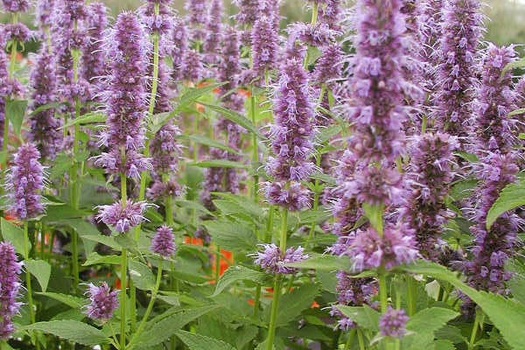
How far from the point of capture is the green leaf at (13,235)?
12.6 feet

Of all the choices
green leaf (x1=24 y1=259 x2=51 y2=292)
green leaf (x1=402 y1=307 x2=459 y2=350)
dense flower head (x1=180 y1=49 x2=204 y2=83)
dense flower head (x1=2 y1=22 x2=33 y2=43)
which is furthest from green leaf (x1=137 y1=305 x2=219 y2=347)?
dense flower head (x1=2 y1=22 x2=33 y2=43)

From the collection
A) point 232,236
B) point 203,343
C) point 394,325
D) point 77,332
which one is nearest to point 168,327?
point 203,343

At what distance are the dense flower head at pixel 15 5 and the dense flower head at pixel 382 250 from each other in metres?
3.56

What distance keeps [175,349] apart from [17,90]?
6.65 feet

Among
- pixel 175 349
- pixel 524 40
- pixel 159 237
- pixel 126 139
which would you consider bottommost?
pixel 175 349

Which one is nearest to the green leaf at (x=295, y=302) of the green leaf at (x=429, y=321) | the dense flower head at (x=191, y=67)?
the green leaf at (x=429, y=321)

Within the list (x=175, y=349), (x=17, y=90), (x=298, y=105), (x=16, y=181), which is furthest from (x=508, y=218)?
(x=17, y=90)

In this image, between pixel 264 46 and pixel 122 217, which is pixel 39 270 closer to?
pixel 122 217

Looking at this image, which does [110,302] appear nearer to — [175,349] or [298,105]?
[175,349]

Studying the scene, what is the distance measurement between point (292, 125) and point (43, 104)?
2.47 metres

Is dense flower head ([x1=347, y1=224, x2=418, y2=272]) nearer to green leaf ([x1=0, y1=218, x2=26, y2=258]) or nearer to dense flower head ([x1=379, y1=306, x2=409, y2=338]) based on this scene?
dense flower head ([x1=379, y1=306, x2=409, y2=338])

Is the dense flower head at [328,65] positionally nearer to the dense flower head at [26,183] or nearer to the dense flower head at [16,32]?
the dense flower head at [26,183]

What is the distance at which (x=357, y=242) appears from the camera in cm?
227

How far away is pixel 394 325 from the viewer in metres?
2.23
